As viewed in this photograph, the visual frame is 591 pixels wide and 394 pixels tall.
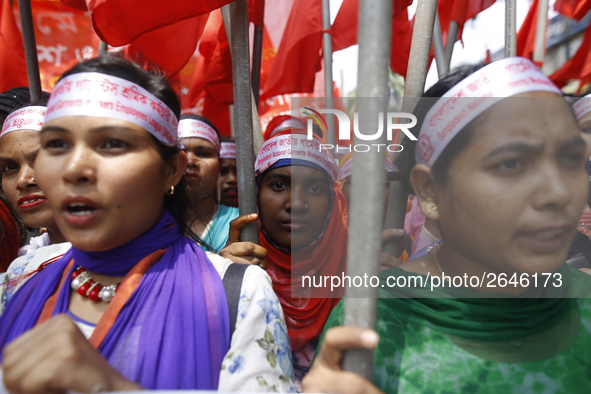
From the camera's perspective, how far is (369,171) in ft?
2.85

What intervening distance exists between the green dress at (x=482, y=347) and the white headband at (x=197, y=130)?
2736 millimetres

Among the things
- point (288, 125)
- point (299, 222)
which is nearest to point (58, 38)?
point (288, 125)

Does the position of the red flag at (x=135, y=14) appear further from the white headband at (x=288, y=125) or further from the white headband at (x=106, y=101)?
the white headband at (x=288, y=125)

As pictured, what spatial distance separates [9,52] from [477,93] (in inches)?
186

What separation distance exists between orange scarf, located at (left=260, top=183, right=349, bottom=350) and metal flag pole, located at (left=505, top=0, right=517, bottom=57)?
146cm

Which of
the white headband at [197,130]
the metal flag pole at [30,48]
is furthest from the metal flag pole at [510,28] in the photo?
the metal flag pole at [30,48]

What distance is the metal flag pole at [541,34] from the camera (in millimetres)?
3664

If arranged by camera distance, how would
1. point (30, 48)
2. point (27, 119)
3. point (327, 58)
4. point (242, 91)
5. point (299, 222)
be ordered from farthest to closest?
point (327, 58) → point (299, 222) → point (30, 48) → point (27, 119) → point (242, 91)

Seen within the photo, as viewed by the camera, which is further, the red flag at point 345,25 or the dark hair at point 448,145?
the red flag at point 345,25

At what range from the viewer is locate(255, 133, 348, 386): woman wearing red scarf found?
7.95 ft

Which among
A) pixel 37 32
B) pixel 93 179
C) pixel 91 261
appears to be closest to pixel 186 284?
pixel 91 261

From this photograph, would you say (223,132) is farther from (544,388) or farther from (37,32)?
(544,388)

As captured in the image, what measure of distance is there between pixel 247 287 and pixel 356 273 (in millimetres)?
478

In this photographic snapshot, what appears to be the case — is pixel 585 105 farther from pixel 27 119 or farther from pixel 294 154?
pixel 27 119
